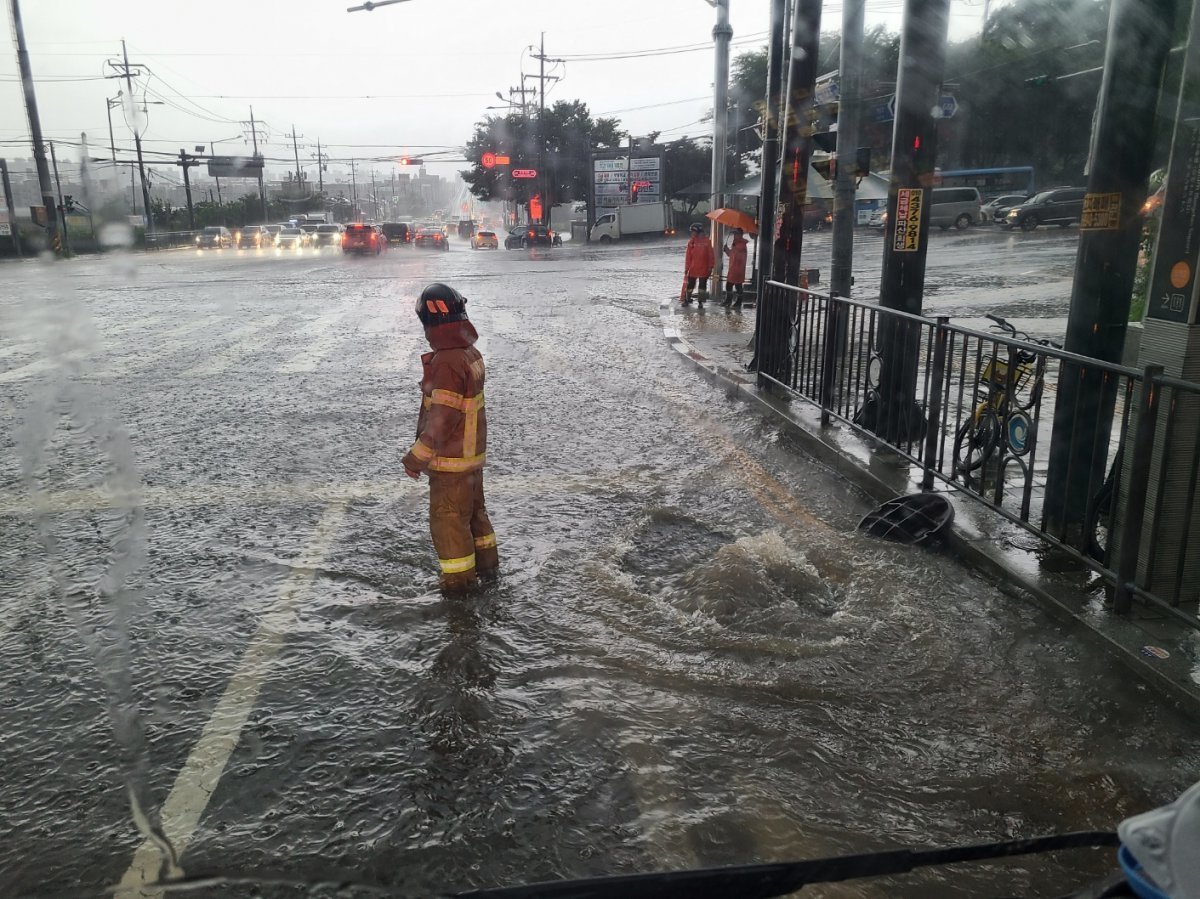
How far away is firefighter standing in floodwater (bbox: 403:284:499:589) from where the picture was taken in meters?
4.52

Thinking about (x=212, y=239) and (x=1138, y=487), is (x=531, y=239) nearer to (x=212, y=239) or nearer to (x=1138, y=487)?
(x=212, y=239)

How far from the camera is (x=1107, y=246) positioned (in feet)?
15.4

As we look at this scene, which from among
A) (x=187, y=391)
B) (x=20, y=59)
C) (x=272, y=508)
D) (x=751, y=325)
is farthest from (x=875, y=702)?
(x=751, y=325)

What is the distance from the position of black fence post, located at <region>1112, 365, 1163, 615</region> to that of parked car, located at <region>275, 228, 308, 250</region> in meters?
54.7

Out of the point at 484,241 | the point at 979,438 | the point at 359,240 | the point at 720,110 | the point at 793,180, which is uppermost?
the point at 720,110

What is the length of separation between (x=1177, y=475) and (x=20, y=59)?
40.2ft

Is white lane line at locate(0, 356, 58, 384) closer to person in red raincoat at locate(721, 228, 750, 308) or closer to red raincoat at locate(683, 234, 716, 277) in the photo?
red raincoat at locate(683, 234, 716, 277)

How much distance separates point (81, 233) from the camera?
3294cm

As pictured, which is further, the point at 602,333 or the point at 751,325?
the point at 751,325

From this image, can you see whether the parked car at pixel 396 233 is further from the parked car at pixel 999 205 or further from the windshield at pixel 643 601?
the windshield at pixel 643 601

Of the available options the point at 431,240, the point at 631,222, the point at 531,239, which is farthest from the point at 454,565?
the point at 531,239

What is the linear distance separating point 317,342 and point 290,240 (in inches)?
1789

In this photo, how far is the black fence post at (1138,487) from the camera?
13.3ft

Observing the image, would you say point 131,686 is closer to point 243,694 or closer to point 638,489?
point 243,694
